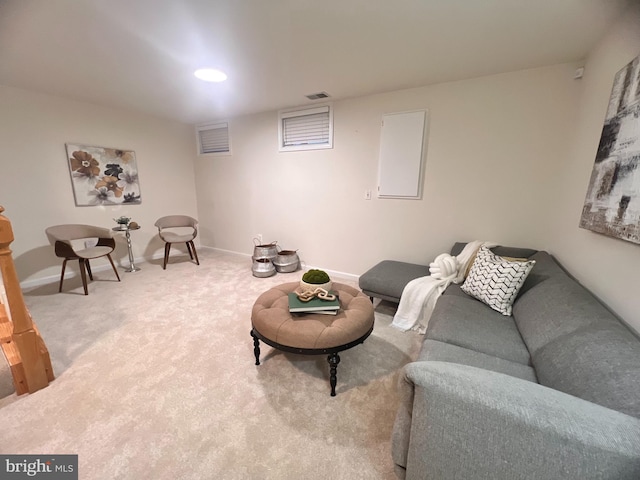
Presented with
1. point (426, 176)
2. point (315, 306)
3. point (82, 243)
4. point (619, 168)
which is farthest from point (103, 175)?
point (619, 168)

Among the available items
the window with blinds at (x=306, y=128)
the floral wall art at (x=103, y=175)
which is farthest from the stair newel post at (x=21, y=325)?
the window with blinds at (x=306, y=128)

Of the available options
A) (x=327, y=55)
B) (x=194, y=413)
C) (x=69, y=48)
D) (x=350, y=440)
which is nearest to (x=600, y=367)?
(x=350, y=440)

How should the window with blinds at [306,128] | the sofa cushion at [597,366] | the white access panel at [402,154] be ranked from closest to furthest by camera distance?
the sofa cushion at [597,366], the white access panel at [402,154], the window with blinds at [306,128]

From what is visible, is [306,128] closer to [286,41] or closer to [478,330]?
[286,41]

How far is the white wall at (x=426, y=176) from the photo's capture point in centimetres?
231

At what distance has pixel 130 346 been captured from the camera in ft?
6.53

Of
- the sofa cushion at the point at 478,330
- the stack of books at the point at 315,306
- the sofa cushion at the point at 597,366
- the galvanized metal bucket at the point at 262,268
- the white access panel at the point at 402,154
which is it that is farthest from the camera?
the galvanized metal bucket at the point at 262,268

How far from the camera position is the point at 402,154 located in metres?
2.88

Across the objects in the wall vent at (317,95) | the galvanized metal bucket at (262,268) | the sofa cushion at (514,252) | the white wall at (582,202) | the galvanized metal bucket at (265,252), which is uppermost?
the wall vent at (317,95)

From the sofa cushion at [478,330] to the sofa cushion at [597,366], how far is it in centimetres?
15

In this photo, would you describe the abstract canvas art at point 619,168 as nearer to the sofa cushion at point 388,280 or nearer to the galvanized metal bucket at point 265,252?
the sofa cushion at point 388,280

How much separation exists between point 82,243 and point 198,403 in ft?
11.2

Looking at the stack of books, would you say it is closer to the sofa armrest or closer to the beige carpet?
the beige carpet

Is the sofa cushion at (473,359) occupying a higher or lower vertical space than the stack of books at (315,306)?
lower
